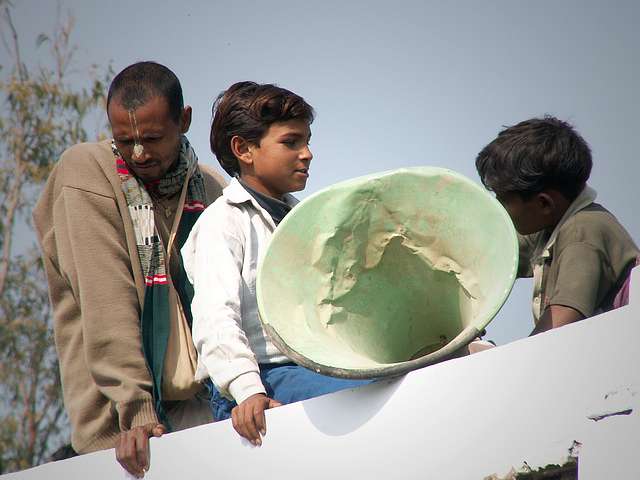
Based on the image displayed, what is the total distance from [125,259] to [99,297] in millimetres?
202

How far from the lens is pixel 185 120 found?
4.54m

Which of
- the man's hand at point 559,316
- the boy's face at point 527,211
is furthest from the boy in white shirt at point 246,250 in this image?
the boy's face at point 527,211

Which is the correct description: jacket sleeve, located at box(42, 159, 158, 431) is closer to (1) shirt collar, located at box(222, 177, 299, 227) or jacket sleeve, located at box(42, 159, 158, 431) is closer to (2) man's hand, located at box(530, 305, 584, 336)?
(1) shirt collar, located at box(222, 177, 299, 227)

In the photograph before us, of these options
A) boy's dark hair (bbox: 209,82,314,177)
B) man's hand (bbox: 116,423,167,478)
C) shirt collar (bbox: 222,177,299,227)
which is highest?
boy's dark hair (bbox: 209,82,314,177)

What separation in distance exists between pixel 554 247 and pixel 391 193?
618 millimetres

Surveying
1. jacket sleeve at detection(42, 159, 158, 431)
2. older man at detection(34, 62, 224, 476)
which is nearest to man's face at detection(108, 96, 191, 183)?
older man at detection(34, 62, 224, 476)

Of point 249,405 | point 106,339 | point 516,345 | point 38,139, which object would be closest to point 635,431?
point 516,345

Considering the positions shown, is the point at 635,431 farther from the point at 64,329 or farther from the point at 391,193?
the point at 64,329

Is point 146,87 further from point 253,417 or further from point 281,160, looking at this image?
point 253,417

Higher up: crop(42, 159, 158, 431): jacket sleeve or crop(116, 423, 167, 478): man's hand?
crop(42, 159, 158, 431): jacket sleeve

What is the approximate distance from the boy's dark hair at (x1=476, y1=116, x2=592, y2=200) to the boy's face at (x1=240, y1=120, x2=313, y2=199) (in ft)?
2.27

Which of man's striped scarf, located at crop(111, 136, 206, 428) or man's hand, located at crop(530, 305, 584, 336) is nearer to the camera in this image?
man's hand, located at crop(530, 305, 584, 336)

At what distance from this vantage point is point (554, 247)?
388 cm

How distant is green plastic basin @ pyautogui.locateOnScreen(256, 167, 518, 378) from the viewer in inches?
134
